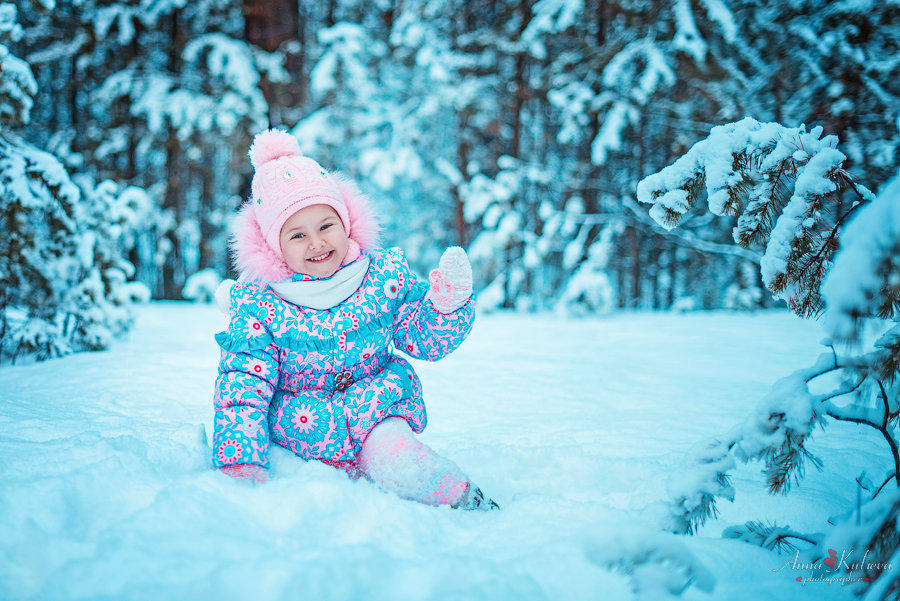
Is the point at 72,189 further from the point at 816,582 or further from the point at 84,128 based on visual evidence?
the point at 84,128

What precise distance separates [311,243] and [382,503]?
0.94 metres

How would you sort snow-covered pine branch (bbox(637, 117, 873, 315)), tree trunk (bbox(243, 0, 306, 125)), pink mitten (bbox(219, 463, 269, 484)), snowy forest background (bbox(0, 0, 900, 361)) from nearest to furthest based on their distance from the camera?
snow-covered pine branch (bbox(637, 117, 873, 315)) < pink mitten (bbox(219, 463, 269, 484)) < snowy forest background (bbox(0, 0, 900, 361)) < tree trunk (bbox(243, 0, 306, 125))

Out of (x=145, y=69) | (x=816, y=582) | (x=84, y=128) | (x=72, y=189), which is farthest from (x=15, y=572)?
(x=84, y=128)

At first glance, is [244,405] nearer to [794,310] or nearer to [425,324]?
[425,324]

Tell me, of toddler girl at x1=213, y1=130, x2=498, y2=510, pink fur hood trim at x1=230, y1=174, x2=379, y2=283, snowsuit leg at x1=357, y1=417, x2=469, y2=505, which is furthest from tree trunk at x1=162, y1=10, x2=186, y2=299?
snowsuit leg at x1=357, y1=417, x2=469, y2=505

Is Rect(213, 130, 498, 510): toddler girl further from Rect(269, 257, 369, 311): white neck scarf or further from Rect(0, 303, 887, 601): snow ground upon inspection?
Rect(0, 303, 887, 601): snow ground

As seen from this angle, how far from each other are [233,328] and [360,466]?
651mm

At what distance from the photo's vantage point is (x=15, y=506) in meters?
1.10

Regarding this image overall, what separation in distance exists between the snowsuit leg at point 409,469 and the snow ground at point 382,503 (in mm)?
112

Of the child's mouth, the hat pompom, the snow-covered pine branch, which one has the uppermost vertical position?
the hat pompom

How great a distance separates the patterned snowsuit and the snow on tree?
252 cm

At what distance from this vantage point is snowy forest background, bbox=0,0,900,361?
3.96 m

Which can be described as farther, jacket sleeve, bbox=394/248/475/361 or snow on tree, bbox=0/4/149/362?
snow on tree, bbox=0/4/149/362

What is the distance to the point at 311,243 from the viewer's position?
5.87ft
